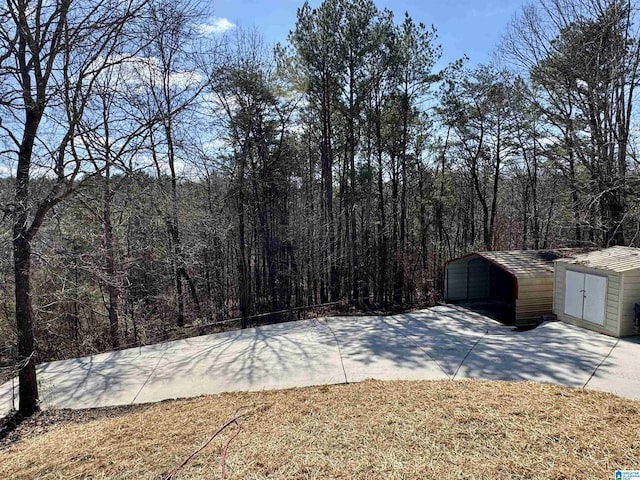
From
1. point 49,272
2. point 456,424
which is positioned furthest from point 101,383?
point 456,424

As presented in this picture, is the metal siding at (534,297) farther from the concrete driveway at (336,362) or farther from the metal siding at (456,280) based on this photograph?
the metal siding at (456,280)

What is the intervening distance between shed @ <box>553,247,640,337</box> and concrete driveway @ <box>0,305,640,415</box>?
0.38 m

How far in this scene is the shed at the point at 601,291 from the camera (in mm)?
6664

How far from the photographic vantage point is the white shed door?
23.2ft

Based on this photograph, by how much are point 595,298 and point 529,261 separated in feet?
9.54

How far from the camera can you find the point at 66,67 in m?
4.79

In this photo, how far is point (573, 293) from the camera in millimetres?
7812

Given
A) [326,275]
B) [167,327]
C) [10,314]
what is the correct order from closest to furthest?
[10,314], [167,327], [326,275]

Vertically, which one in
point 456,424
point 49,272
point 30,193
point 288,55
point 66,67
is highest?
point 288,55

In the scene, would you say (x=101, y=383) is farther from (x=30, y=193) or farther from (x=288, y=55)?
(x=288, y=55)

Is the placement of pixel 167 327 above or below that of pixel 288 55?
below

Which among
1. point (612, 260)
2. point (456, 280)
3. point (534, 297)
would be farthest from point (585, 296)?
point (456, 280)

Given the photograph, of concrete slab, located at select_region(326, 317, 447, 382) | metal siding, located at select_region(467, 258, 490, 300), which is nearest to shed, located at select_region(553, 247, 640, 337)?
concrete slab, located at select_region(326, 317, 447, 382)

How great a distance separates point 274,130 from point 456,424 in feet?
35.3
